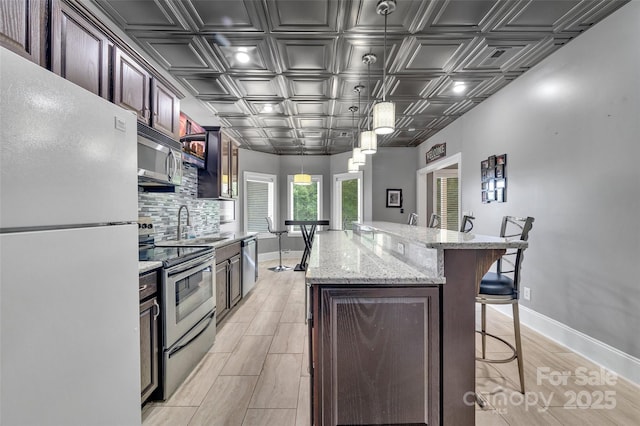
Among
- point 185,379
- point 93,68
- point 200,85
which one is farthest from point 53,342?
point 200,85

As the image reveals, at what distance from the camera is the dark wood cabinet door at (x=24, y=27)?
3.43ft

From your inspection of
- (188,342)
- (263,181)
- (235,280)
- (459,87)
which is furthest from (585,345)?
(263,181)

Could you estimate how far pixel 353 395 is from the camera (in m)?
1.21

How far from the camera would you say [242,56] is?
2754mm

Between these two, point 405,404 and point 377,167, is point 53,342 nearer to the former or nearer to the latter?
point 405,404

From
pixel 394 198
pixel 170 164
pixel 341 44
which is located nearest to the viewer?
pixel 170 164

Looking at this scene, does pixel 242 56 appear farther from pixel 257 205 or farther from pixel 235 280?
pixel 257 205

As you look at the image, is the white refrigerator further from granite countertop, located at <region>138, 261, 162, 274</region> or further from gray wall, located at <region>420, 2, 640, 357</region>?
gray wall, located at <region>420, 2, 640, 357</region>

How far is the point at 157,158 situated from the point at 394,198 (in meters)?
5.37

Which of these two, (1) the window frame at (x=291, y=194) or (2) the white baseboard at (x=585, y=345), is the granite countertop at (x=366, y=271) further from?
(1) the window frame at (x=291, y=194)

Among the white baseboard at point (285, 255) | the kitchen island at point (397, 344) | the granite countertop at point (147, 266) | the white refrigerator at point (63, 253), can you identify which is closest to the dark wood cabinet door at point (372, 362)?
the kitchen island at point (397, 344)

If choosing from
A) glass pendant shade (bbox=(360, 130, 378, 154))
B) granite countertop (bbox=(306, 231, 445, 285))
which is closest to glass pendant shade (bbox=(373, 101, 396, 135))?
glass pendant shade (bbox=(360, 130, 378, 154))

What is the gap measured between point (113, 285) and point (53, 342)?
31cm

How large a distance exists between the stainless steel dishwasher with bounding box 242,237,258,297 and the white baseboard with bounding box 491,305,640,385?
3.33 metres
